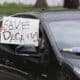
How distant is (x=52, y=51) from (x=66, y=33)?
0.55 m

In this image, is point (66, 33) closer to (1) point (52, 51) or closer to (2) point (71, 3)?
(1) point (52, 51)

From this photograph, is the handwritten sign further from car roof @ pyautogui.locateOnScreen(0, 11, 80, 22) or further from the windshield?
the windshield

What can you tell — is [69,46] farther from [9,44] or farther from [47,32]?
[9,44]

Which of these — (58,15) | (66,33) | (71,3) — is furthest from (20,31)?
(71,3)

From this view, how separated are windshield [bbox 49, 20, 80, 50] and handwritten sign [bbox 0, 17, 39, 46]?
0.29 m

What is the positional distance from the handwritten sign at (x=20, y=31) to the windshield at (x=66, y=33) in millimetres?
290

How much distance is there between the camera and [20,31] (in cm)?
669

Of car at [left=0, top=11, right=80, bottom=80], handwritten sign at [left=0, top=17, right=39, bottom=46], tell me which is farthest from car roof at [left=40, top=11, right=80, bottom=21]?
handwritten sign at [left=0, top=17, right=39, bottom=46]

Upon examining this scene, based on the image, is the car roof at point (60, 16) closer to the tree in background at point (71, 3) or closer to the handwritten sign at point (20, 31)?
the handwritten sign at point (20, 31)

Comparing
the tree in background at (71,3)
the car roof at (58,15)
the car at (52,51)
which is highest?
the car roof at (58,15)

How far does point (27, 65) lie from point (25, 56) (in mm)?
127


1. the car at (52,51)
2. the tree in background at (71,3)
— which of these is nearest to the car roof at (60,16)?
the car at (52,51)

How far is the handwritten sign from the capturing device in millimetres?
6488

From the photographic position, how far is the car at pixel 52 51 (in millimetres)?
5625
